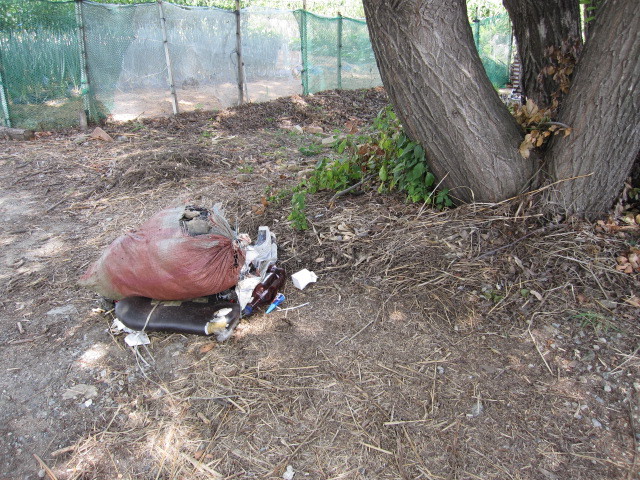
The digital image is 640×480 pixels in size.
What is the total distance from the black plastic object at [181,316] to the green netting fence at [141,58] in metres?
6.60

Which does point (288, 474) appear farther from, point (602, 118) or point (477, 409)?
point (602, 118)

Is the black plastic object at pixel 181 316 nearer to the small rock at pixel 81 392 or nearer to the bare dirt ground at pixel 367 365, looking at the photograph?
the bare dirt ground at pixel 367 365

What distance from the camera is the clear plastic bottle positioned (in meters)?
2.83

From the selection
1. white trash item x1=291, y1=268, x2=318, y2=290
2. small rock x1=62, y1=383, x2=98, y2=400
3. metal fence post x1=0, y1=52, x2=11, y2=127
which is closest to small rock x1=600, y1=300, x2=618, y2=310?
white trash item x1=291, y1=268, x2=318, y2=290

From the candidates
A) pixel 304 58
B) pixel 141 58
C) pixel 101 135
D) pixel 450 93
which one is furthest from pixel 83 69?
pixel 450 93


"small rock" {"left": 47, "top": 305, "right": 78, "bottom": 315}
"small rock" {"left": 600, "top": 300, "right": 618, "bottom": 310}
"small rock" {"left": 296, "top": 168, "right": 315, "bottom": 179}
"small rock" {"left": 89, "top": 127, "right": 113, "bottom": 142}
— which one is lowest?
"small rock" {"left": 47, "top": 305, "right": 78, "bottom": 315}

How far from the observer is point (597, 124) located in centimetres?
276

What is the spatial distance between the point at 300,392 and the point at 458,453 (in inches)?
30.5

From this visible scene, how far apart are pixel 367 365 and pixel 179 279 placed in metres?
1.14

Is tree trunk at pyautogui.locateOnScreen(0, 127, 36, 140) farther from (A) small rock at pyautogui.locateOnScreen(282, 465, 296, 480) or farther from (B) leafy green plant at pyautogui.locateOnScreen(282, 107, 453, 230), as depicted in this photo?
(A) small rock at pyautogui.locateOnScreen(282, 465, 296, 480)

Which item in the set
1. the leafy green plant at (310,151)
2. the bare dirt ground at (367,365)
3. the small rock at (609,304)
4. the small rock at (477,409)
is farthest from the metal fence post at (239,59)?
the small rock at (477,409)

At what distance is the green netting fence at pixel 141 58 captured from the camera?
24.7 ft

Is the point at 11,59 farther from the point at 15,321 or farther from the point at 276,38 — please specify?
the point at 15,321

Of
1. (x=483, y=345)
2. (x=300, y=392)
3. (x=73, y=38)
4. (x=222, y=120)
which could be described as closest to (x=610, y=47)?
(x=483, y=345)
